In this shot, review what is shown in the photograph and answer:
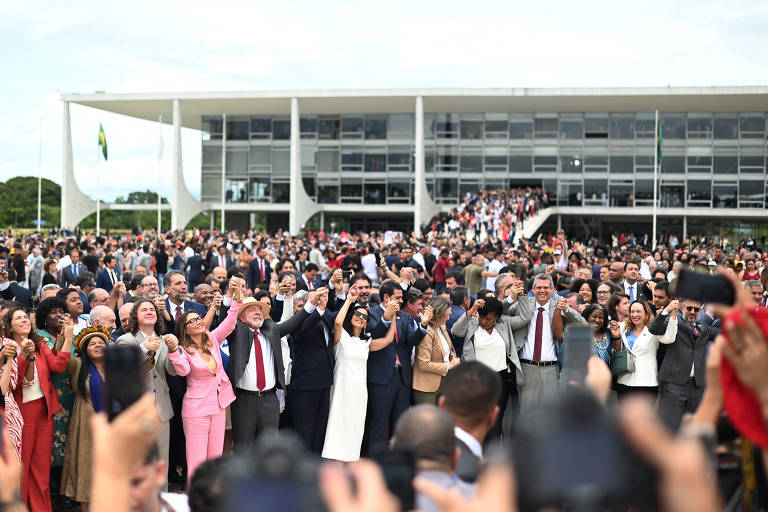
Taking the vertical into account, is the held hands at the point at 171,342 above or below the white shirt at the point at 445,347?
above

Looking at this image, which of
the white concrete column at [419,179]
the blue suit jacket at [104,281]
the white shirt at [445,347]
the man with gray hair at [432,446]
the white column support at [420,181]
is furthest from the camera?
the white concrete column at [419,179]

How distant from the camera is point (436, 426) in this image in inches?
110

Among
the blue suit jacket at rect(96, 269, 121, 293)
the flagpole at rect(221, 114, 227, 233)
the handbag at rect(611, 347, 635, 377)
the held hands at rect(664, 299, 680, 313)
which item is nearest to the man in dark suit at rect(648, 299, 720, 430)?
the held hands at rect(664, 299, 680, 313)

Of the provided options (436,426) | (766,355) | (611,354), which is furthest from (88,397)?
→ (766,355)

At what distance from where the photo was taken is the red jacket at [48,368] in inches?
232

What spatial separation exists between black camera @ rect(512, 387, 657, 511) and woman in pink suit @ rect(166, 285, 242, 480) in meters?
5.38

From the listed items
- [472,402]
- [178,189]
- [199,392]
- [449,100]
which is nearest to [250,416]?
[199,392]

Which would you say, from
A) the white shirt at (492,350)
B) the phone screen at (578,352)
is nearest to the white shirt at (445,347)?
the white shirt at (492,350)

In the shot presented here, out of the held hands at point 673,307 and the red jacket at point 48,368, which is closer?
the red jacket at point 48,368

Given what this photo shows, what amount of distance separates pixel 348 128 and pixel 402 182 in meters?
4.87

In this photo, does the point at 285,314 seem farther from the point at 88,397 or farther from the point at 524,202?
the point at 524,202

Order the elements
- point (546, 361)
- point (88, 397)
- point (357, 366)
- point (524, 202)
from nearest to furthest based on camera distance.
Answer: point (88, 397) < point (357, 366) < point (546, 361) < point (524, 202)

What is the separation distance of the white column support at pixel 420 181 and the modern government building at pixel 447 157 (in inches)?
3.2

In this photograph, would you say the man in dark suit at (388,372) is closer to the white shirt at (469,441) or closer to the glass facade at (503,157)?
the white shirt at (469,441)
